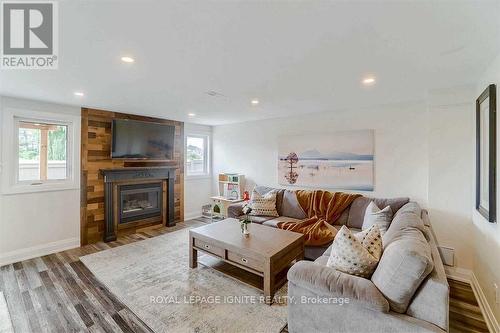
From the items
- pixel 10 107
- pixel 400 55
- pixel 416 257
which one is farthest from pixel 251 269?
pixel 10 107

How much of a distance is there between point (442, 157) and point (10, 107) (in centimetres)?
568

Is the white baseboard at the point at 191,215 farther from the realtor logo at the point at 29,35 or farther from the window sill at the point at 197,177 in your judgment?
the realtor logo at the point at 29,35

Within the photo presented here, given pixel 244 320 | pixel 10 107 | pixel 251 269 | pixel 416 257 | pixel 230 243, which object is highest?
pixel 10 107

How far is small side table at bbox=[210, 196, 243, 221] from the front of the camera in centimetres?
483

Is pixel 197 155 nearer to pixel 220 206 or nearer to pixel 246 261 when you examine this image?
pixel 220 206

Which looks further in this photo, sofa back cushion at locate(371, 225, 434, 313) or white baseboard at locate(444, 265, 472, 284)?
white baseboard at locate(444, 265, 472, 284)

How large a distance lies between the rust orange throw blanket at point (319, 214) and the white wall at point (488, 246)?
1.38 m

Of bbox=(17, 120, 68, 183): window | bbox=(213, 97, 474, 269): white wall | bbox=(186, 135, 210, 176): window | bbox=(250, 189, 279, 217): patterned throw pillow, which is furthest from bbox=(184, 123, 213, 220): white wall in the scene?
bbox=(17, 120, 68, 183): window

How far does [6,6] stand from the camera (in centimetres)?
133

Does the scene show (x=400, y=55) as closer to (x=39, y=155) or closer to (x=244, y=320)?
(x=244, y=320)

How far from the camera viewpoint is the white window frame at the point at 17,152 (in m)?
3.11

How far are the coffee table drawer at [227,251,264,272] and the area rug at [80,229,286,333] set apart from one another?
Result: 0.28m

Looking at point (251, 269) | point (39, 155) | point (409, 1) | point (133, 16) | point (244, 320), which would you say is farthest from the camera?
point (39, 155)

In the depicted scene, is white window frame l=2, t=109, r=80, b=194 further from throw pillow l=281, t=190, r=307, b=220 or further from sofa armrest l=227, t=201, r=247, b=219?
throw pillow l=281, t=190, r=307, b=220
